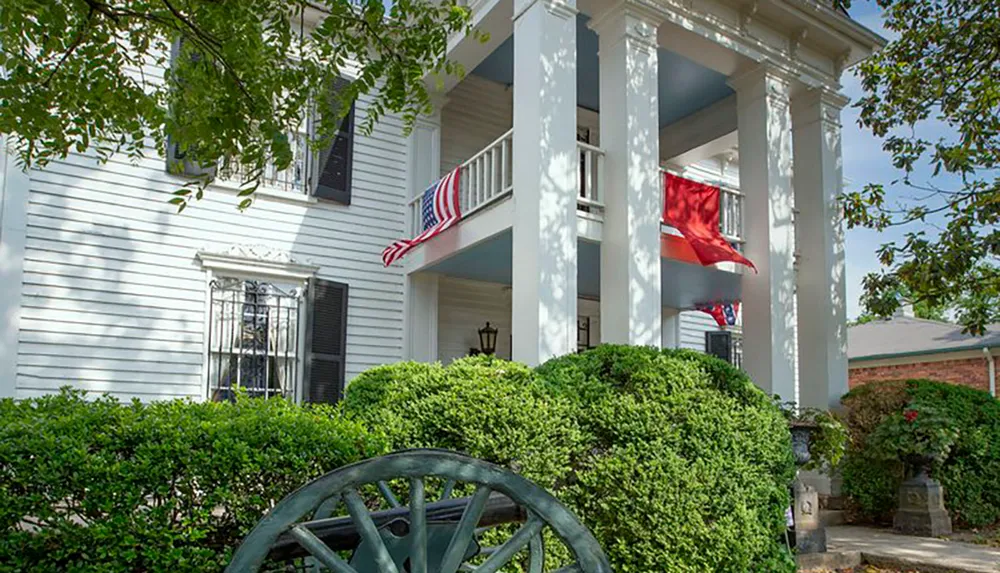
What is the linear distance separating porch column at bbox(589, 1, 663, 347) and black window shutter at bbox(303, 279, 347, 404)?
3.62 metres

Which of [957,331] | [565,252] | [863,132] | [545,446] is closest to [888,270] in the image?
[863,132]

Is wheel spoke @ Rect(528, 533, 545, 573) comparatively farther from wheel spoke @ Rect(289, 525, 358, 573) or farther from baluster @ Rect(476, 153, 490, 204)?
baluster @ Rect(476, 153, 490, 204)

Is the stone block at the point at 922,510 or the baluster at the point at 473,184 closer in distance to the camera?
the stone block at the point at 922,510

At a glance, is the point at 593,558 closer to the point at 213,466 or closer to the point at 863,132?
the point at 213,466

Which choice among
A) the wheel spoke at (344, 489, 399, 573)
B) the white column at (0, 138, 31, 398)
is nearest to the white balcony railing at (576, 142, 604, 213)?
the white column at (0, 138, 31, 398)

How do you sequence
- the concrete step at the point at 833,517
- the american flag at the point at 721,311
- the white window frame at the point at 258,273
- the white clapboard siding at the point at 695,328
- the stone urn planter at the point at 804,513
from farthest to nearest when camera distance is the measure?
the white clapboard siding at the point at 695,328 < the american flag at the point at 721,311 < the concrete step at the point at 833,517 < the white window frame at the point at 258,273 < the stone urn planter at the point at 804,513

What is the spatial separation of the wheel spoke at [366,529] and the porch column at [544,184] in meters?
5.60

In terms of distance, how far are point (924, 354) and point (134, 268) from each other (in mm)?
17769

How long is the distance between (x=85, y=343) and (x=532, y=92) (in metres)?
5.71

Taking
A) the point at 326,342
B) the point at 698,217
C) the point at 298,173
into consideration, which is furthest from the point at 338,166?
the point at 698,217

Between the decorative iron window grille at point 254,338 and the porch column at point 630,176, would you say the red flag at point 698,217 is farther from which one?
the decorative iron window grille at point 254,338

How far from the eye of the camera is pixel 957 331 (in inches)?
777

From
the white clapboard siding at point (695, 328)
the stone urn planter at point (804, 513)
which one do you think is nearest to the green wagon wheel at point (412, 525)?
the stone urn planter at point (804, 513)

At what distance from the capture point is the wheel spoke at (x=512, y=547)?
2.22 metres
